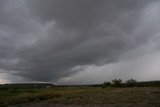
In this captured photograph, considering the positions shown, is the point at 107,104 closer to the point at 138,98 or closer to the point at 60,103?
the point at 138,98

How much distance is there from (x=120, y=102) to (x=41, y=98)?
58.9 feet

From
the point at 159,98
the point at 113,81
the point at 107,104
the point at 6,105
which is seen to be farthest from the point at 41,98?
the point at 113,81

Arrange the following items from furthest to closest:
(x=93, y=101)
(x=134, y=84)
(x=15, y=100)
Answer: (x=134, y=84), (x=15, y=100), (x=93, y=101)

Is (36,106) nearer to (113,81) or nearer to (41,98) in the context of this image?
(41,98)

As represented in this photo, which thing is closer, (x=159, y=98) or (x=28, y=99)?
(x=159, y=98)

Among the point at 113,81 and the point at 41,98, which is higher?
the point at 113,81

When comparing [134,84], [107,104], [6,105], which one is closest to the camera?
[107,104]

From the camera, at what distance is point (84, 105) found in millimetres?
43156

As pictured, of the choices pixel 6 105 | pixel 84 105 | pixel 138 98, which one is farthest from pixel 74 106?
pixel 6 105

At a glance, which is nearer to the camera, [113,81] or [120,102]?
[120,102]

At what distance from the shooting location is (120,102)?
42062 millimetres

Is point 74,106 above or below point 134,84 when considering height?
below

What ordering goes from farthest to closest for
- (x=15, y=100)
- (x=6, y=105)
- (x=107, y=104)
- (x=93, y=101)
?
1. (x=15, y=100)
2. (x=6, y=105)
3. (x=93, y=101)
4. (x=107, y=104)

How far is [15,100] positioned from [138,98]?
67.7ft
